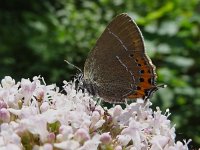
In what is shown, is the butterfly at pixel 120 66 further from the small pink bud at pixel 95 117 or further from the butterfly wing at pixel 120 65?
the small pink bud at pixel 95 117

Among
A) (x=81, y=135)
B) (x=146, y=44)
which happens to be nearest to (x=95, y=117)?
(x=81, y=135)

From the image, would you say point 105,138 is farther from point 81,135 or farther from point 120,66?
point 120,66

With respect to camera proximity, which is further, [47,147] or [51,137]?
[51,137]

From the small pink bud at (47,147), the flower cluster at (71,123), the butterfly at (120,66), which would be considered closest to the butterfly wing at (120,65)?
the butterfly at (120,66)

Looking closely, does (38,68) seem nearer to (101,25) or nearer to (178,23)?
(101,25)

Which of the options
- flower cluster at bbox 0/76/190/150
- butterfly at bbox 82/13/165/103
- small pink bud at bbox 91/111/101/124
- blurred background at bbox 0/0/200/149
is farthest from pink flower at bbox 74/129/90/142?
blurred background at bbox 0/0/200/149

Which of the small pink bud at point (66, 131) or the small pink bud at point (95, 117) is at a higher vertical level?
the small pink bud at point (95, 117)

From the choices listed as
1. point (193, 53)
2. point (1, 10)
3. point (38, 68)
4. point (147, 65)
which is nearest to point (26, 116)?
point (147, 65)
